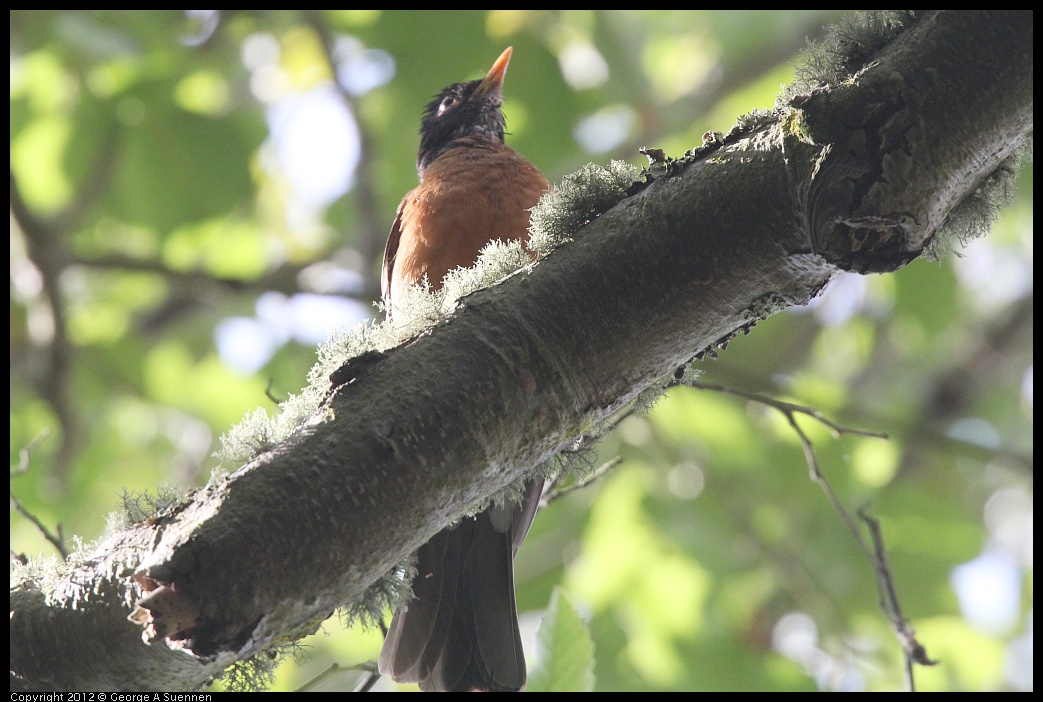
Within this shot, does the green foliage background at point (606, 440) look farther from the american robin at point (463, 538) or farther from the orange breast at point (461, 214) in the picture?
the orange breast at point (461, 214)

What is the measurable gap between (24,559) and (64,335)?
3513 millimetres

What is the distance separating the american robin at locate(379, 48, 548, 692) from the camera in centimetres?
305

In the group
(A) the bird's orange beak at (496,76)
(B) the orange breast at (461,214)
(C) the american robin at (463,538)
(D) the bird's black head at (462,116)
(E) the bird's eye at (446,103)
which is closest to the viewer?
(C) the american robin at (463,538)

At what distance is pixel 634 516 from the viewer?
204 inches

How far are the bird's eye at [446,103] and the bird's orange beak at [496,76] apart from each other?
203mm

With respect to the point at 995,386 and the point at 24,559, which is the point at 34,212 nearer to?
the point at 24,559

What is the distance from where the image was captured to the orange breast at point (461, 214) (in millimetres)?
3516

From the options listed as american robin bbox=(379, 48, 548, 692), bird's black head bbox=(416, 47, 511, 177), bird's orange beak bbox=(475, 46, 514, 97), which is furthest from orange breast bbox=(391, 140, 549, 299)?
bird's black head bbox=(416, 47, 511, 177)

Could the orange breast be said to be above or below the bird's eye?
below

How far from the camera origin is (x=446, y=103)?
5.42 m

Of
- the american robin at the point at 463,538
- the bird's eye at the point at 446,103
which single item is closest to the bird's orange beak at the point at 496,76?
the bird's eye at the point at 446,103

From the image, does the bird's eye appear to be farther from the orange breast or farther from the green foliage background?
the orange breast

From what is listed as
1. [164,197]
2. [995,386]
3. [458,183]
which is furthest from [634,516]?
[995,386]

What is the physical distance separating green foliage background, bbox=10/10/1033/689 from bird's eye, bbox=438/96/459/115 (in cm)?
39
